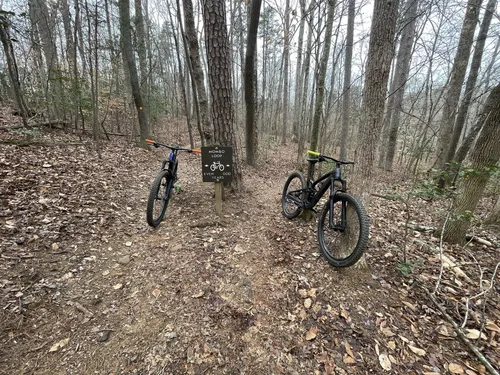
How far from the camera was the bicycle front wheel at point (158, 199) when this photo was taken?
316cm

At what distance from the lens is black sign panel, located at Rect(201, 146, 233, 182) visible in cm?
345

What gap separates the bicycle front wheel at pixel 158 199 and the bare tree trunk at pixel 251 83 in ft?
12.6

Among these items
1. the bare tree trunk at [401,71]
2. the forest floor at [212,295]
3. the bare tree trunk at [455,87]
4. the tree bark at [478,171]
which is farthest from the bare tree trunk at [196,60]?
the bare tree trunk at [401,71]

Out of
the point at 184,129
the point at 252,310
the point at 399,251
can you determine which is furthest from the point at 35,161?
the point at 184,129

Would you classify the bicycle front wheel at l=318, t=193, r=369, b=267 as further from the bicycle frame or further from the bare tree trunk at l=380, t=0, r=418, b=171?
the bare tree trunk at l=380, t=0, r=418, b=171

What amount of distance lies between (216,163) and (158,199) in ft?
3.60

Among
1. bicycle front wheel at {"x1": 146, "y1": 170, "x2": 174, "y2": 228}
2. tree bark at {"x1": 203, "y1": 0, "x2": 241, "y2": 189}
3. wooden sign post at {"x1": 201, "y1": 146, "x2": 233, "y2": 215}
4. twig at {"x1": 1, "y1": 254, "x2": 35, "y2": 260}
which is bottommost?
twig at {"x1": 1, "y1": 254, "x2": 35, "y2": 260}

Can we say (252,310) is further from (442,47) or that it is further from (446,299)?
(442,47)

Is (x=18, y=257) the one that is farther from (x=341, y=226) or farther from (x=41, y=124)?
(x=41, y=124)

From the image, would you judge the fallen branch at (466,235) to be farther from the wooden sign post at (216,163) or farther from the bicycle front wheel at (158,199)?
the bicycle front wheel at (158,199)

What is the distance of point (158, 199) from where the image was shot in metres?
3.48

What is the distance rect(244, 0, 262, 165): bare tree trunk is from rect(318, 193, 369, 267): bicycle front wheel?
4.55m

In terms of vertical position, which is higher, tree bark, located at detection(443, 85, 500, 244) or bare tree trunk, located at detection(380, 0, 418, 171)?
bare tree trunk, located at detection(380, 0, 418, 171)

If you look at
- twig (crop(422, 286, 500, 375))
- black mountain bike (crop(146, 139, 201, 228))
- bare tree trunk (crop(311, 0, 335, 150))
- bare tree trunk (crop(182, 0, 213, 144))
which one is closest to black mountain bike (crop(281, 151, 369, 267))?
twig (crop(422, 286, 500, 375))
